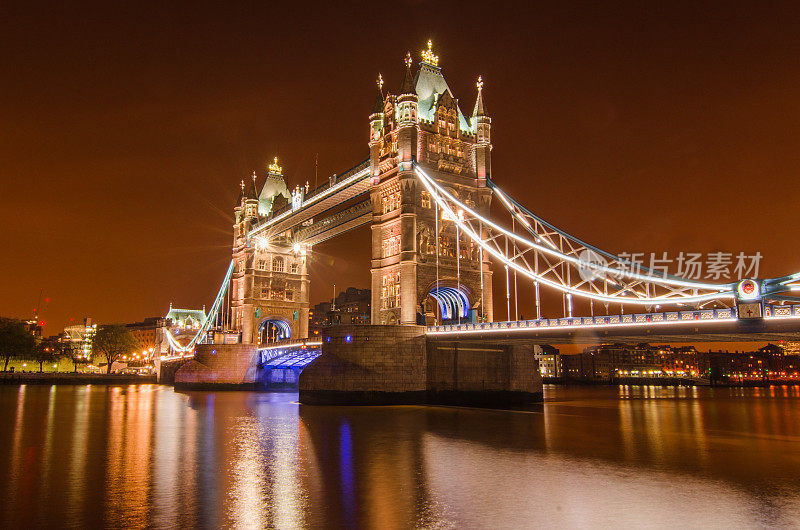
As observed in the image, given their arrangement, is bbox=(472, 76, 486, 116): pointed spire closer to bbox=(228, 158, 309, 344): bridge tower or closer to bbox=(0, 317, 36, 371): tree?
bbox=(228, 158, 309, 344): bridge tower

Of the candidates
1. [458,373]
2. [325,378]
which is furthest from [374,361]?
[458,373]

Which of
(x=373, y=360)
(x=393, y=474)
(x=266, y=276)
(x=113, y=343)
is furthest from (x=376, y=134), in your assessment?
(x=113, y=343)

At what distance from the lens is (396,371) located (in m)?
38.1

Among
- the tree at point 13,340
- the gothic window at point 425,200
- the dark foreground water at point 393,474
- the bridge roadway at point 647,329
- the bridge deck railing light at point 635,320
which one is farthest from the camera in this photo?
the tree at point 13,340

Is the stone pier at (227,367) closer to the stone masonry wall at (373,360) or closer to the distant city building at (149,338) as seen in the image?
the stone masonry wall at (373,360)

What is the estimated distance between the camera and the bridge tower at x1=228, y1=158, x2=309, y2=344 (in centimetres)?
7162

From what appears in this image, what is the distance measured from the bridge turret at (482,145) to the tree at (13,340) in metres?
76.8

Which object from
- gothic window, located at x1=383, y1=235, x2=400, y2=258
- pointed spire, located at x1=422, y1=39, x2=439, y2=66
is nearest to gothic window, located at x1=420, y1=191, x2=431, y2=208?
gothic window, located at x1=383, y1=235, x2=400, y2=258

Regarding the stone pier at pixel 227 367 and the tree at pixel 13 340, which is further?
the tree at pixel 13 340

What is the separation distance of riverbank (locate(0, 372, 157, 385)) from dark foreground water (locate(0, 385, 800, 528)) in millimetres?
60407

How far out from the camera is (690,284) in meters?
25.5

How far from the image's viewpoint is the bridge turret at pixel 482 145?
154ft

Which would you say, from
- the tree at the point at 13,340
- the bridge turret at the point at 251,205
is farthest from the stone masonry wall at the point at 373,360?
the tree at the point at 13,340

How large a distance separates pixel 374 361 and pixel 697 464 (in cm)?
2180
